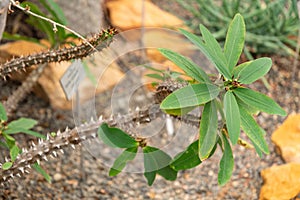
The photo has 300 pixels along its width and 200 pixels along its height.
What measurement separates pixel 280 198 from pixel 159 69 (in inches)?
28.4

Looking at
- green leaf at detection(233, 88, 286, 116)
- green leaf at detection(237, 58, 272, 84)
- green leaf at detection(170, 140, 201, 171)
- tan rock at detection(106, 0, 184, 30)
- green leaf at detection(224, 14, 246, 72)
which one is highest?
tan rock at detection(106, 0, 184, 30)

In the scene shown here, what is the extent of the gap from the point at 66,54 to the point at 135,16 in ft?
5.63

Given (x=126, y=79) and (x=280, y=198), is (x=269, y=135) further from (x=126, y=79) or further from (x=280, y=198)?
(x=126, y=79)

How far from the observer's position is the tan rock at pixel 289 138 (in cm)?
232

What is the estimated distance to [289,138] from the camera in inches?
93.9

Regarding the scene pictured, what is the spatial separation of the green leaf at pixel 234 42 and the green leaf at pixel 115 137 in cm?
35

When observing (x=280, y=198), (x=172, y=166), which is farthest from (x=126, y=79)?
(x=280, y=198)

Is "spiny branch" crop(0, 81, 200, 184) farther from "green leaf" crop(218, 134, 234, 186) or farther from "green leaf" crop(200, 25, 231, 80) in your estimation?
"green leaf" crop(200, 25, 231, 80)

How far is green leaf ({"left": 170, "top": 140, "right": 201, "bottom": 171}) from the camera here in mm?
1567

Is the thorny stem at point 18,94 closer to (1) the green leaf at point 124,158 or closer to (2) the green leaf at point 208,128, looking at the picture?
(1) the green leaf at point 124,158

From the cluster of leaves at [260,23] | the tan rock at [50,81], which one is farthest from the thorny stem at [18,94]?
the cluster of leaves at [260,23]

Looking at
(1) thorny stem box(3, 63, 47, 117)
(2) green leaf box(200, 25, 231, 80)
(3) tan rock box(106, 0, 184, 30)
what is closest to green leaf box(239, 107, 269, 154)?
(2) green leaf box(200, 25, 231, 80)

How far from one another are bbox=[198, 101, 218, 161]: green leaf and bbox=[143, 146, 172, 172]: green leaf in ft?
0.83

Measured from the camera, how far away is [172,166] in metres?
1.63
